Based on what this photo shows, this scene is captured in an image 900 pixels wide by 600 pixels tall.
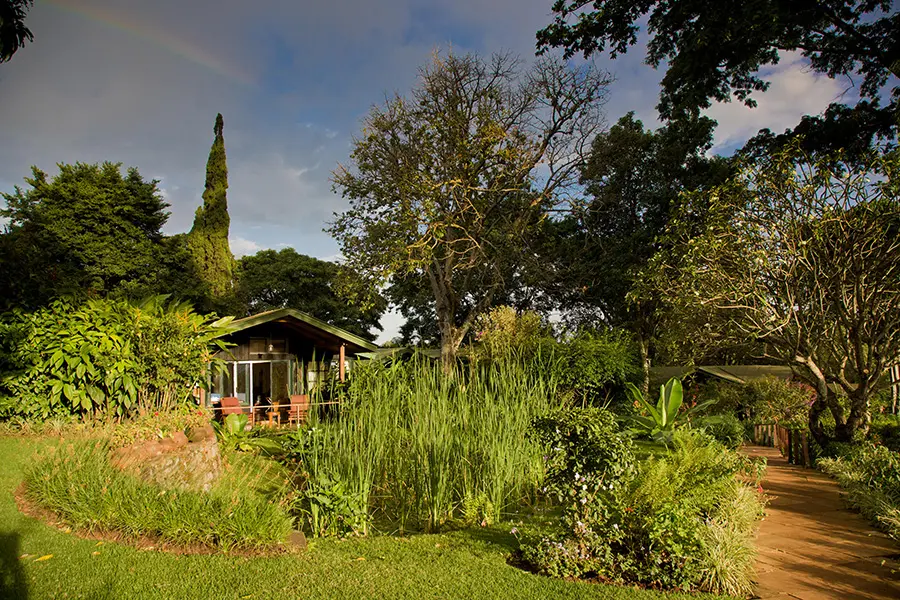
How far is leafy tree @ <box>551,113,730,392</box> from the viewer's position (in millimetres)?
19078

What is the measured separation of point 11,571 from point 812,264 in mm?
10019

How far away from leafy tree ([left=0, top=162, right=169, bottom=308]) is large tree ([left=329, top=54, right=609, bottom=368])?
1114 cm

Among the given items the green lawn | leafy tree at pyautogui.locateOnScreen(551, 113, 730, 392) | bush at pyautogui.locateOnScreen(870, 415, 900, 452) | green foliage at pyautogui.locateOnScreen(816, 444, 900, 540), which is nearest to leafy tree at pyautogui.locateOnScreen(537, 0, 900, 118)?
leafy tree at pyautogui.locateOnScreen(551, 113, 730, 392)

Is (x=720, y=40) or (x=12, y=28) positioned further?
(x=720, y=40)

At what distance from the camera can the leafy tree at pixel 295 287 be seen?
3194cm

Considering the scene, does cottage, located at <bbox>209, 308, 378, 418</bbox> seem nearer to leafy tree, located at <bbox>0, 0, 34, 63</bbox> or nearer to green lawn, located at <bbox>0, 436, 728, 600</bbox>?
leafy tree, located at <bbox>0, 0, 34, 63</bbox>

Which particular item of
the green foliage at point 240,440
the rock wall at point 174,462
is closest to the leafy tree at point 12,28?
the rock wall at point 174,462

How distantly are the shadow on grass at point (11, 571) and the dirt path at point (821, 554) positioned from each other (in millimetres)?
4525

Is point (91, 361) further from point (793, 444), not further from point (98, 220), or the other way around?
point (98, 220)

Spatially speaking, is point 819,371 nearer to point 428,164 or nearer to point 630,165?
point 428,164

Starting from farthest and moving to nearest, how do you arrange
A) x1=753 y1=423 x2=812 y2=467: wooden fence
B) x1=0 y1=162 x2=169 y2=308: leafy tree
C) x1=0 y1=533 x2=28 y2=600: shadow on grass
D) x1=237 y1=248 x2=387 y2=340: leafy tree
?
1. x1=237 y1=248 x2=387 y2=340: leafy tree
2. x1=0 y1=162 x2=169 y2=308: leafy tree
3. x1=753 y1=423 x2=812 y2=467: wooden fence
4. x1=0 y1=533 x2=28 y2=600: shadow on grass

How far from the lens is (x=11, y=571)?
3785 millimetres

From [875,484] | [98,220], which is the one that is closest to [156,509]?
[875,484]

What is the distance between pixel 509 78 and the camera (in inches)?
676
